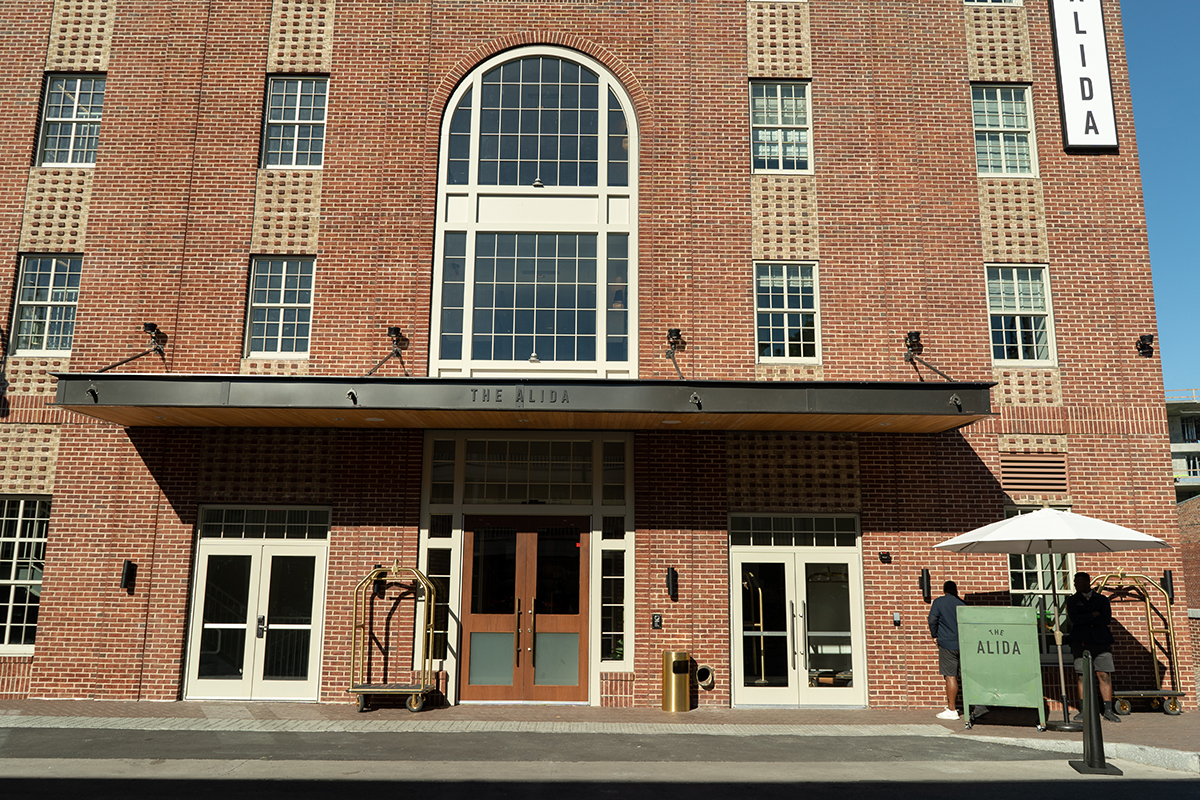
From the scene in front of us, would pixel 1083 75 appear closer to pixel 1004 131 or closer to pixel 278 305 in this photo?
pixel 1004 131

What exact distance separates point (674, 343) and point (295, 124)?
768cm

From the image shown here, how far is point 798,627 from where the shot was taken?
1345 centimetres

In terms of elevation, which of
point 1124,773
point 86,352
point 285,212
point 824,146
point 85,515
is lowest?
point 1124,773

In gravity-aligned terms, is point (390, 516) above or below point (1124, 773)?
above

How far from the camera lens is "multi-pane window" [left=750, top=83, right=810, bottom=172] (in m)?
14.9

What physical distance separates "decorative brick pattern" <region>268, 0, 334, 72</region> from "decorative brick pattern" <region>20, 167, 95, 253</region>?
12.5ft

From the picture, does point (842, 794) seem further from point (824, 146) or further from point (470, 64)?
point (470, 64)

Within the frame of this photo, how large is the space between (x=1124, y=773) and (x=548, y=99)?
1274 centimetres

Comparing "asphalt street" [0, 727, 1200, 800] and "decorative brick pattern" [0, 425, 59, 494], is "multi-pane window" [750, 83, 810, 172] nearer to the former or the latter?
"asphalt street" [0, 727, 1200, 800]

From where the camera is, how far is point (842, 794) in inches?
316

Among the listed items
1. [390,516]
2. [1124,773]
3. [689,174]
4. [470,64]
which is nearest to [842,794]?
[1124,773]

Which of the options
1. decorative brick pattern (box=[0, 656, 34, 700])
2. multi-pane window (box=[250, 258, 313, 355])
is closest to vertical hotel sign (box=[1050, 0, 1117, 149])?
multi-pane window (box=[250, 258, 313, 355])

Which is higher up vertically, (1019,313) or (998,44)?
(998,44)

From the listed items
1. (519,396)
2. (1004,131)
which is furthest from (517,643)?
(1004,131)
